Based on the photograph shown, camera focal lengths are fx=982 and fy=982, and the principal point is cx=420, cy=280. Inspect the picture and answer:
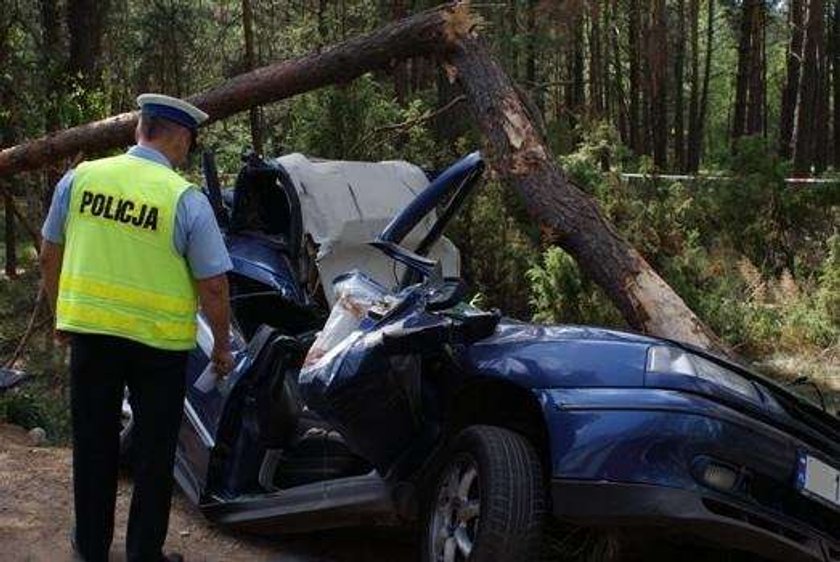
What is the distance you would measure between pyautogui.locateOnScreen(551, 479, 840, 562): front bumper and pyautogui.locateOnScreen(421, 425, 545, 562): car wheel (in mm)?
114

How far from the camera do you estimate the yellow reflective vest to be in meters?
3.62

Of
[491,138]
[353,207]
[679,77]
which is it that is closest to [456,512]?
[353,207]

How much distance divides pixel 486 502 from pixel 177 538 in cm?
211

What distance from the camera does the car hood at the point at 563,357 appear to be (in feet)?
10.7

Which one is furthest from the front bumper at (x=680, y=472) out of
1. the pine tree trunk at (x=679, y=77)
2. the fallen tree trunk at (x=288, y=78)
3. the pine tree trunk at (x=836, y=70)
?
the pine tree trunk at (x=836, y=70)

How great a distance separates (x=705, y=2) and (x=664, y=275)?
34699mm

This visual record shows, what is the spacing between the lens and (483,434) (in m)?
3.41

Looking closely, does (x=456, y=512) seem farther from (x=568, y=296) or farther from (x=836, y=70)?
(x=836, y=70)

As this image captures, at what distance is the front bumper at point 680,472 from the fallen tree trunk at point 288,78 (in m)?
5.07

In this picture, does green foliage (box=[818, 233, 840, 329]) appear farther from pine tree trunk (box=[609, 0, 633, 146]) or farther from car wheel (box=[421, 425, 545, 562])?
pine tree trunk (box=[609, 0, 633, 146])

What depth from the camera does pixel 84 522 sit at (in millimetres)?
3848

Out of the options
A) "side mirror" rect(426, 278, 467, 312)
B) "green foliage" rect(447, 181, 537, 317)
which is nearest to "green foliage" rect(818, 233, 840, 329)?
"green foliage" rect(447, 181, 537, 317)

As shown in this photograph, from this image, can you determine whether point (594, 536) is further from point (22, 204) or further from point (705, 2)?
point (705, 2)

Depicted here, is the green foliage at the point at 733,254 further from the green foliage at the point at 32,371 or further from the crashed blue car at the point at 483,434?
the crashed blue car at the point at 483,434
